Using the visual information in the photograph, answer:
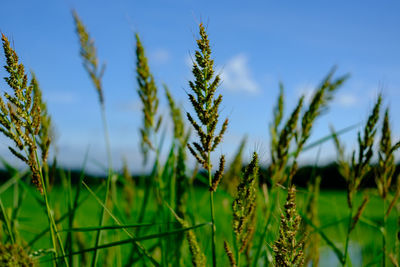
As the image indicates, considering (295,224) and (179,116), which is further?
(179,116)

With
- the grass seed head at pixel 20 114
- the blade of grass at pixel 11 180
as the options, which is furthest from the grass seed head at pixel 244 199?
the blade of grass at pixel 11 180

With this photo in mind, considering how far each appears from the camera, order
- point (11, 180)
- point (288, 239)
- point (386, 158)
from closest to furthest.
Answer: point (288, 239) → point (386, 158) → point (11, 180)

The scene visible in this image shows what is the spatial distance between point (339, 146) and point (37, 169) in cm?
188

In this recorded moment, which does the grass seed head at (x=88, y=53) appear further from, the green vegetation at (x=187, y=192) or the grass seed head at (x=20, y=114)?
the grass seed head at (x=20, y=114)

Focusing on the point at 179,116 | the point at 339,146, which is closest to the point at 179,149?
the point at 179,116

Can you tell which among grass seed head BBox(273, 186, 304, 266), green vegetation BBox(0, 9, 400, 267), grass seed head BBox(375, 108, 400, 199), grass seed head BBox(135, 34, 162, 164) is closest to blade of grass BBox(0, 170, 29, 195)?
green vegetation BBox(0, 9, 400, 267)

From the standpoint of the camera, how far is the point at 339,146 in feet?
8.09

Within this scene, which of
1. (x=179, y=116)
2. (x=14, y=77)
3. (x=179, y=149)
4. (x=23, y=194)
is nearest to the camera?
(x=14, y=77)

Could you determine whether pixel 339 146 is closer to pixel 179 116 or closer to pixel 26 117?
pixel 179 116

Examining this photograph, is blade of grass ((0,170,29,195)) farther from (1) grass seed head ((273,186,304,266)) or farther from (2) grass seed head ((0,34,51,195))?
(1) grass seed head ((273,186,304,266))

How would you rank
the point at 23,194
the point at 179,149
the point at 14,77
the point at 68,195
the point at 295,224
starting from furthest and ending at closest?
the point at 23,194 < the point at 179,149 < the point at 68,195 < the point at 14,77 < the point at 295,224

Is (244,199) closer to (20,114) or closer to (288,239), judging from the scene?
(288,239)

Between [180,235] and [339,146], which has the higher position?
[339,146]

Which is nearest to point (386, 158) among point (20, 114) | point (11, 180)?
point (20, 114)
